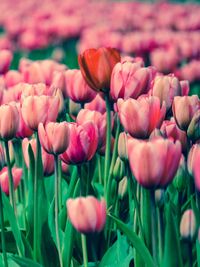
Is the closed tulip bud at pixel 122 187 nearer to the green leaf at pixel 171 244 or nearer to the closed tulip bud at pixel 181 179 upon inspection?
the closed tulip bud at pixel 181 179

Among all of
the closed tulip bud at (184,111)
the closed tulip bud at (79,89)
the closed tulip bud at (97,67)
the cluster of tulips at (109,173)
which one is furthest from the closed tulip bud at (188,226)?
the closed tulip bud at (79,89)

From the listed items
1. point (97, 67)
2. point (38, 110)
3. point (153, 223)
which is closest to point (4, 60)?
point (97, 67)

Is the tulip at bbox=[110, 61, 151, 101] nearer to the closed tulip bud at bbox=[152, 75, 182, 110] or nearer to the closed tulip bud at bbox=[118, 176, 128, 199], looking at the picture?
the closed tulip bud at bbox=[152, 75, 182, 110]

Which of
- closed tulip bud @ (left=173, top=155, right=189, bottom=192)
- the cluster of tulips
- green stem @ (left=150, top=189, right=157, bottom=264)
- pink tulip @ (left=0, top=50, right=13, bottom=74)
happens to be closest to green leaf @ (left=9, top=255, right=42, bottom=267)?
the cluster of tulips

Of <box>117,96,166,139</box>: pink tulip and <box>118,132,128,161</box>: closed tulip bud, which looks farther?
<box>118,132,128,161</box>: closed tulip bud

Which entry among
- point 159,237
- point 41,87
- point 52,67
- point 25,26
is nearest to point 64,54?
point 25,26

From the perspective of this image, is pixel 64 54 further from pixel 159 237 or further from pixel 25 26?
pixel 159 237
